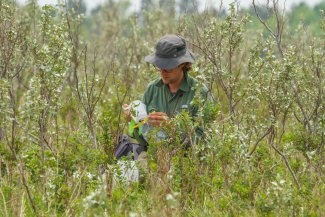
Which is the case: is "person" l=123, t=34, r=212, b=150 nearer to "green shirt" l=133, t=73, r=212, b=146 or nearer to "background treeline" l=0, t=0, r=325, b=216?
"green shirt" l=133, t=73, r=212, b=146

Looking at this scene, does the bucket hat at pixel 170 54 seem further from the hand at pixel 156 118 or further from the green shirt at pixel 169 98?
the hand at pixel 156 118

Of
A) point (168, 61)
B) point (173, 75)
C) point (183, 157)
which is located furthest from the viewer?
point (173, 75)

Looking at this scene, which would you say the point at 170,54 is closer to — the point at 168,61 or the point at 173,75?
the point at 168,61

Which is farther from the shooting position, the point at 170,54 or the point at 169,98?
the point at 169,98

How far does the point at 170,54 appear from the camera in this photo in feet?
19.7

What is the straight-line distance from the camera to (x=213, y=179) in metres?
5.32

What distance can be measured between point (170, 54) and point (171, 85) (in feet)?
1.19

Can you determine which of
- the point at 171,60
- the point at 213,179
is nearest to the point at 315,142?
the point at 213,179

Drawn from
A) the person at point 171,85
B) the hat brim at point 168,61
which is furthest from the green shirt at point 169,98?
the hat brim at point 168,61

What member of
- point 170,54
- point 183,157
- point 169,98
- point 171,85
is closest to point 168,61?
point 170,54

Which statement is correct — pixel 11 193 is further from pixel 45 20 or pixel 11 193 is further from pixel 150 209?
pixel 45 20

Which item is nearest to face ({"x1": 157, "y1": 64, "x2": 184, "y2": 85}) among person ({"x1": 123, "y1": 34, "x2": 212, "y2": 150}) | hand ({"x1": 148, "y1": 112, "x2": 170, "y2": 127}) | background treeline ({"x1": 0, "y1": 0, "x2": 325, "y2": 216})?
person ({"x1": 123, "y1": 34, "x2": 212, "y2": 150})

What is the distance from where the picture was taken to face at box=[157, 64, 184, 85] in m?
6.08

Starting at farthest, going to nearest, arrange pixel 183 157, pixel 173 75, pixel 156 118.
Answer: pixel 173 75 < pixel 156 118 < pixel 183 157
